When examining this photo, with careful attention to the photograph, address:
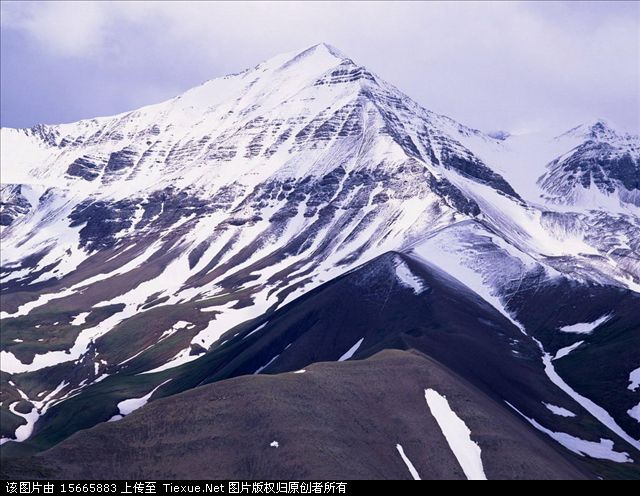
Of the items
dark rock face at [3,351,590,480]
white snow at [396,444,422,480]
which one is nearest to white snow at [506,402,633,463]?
dark rock face at [3,351,590,480]

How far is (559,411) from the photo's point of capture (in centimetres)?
18962

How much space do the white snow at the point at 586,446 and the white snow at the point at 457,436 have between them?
36187mm

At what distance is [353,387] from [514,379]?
6703 centimetres

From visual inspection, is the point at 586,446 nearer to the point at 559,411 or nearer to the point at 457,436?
the point at 559,411

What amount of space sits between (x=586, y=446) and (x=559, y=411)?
16020mm

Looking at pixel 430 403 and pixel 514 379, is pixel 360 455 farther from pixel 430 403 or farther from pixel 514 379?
pixel 514 379

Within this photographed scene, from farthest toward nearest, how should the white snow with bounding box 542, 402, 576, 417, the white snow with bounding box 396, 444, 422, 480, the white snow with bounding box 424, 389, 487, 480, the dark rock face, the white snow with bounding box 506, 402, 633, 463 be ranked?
the white snow with bounding box 542, 402, 576, 417, the white snow with bounding box 506, 402, 633, 463, the white snow with bounding box 424, 389, 487, 480, the white snow with bounding box 396, 444, 422, 480, the dark rock face

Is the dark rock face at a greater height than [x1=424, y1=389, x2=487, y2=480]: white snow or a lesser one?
greater

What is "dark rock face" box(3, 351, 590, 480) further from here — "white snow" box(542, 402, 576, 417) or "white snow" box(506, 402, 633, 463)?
"white snow" box(542, 402, 576, 417)

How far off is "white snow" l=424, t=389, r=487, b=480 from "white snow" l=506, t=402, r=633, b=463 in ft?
119

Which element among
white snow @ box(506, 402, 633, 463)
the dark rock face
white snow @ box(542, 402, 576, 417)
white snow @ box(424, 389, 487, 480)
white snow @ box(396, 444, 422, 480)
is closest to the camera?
the dark rock face

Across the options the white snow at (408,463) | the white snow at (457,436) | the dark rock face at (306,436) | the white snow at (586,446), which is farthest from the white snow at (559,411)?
the white snow at (408,463)

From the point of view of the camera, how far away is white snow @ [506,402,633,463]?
170 meters

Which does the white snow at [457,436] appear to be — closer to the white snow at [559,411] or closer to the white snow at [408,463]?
the white snow at [408,463]
